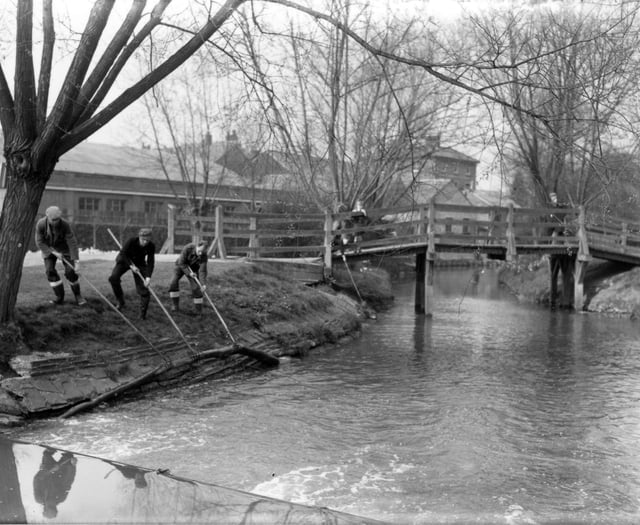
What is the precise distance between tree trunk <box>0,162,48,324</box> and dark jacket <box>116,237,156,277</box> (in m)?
1.97

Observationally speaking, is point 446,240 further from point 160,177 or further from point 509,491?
point 160,177

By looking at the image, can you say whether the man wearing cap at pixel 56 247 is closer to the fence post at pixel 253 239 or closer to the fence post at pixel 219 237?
the fence post at pixel 219 237

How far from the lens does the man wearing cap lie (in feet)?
35.1

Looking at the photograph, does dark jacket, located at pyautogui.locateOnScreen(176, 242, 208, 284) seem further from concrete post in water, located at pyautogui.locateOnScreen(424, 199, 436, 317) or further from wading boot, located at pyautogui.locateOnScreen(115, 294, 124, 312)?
concrete post in water, located at pyautogui.locateOnScreen(424, 199, 436, 317)

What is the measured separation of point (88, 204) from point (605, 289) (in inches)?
1193

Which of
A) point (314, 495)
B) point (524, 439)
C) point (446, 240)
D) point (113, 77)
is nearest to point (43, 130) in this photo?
point (113, 77)

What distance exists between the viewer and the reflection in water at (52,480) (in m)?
5.46

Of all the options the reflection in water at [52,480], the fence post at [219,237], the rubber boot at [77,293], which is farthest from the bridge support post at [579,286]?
the reflection in water at [52,480]

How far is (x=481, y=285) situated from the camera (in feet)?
120

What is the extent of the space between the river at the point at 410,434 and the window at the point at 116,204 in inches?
1286

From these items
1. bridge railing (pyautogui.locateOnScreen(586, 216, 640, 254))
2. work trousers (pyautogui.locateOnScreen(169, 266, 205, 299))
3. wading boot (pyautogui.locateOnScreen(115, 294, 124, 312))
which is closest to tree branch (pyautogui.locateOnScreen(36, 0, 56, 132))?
wading boot (pyautogui.locateOnScreen(115, 294, 124, 312))

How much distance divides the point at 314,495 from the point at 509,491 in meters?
1.83

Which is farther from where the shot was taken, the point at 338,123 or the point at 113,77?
the point at 338,123

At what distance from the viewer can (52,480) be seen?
5.95 m
